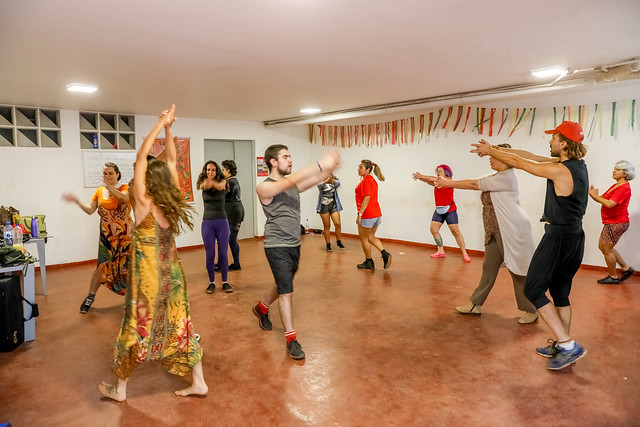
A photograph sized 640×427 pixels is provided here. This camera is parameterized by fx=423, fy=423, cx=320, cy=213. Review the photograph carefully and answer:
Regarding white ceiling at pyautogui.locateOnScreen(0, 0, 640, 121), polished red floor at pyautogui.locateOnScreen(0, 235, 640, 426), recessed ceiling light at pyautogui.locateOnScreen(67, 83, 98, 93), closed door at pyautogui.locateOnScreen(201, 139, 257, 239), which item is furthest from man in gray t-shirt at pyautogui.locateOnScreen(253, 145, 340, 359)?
closed door at pyautogui.locateOnScreen(201, 139, 257, 239)

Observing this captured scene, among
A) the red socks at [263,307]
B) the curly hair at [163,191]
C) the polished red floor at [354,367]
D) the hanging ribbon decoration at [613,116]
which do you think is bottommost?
the polished red floor at [354,367]

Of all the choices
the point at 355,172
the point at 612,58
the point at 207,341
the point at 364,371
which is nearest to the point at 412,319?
the point at 364,371

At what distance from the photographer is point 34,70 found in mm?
4078

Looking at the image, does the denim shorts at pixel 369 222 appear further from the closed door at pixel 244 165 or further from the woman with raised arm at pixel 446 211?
the closed door at pixel 244 165

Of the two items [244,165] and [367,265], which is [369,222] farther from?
[244,165]

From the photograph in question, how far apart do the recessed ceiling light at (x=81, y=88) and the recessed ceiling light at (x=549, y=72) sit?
4.94 metres

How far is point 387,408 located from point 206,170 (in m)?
3.36

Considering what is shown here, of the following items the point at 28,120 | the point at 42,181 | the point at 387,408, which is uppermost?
the point at 28,120

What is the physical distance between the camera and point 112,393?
8.64ft

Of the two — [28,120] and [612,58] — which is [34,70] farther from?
[612,58]

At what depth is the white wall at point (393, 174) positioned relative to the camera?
562 cm

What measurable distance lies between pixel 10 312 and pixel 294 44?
3107mm

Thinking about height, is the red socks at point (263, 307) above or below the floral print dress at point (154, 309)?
below

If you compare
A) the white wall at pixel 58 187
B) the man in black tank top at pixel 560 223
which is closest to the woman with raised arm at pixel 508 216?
the man in black tank top at pixel 560 223
